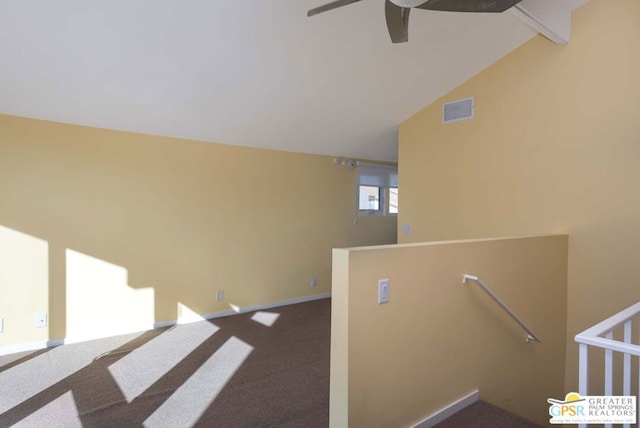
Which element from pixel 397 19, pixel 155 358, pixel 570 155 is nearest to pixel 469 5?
pixel 397 19

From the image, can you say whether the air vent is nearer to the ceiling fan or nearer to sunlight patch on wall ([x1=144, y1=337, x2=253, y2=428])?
the ceiling fan

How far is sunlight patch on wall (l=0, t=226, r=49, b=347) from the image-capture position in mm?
3303

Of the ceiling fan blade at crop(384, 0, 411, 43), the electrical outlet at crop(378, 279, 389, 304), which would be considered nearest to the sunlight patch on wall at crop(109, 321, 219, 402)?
the electrical outlet at crop(378, 279, 389, 304)

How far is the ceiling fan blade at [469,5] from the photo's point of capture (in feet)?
6.42

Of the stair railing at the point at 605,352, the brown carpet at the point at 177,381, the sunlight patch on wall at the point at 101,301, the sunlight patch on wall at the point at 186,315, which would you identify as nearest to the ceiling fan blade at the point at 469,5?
the stair railing at the point at 605,352

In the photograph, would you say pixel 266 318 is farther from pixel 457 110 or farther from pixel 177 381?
pixel 457 110

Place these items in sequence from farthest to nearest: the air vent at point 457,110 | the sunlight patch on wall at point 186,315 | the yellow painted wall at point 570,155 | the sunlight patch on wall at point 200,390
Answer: the sunlight patch on wall at point 186,315 < the air vent at point 457,110 < the yellow painted wall at point 570,155 < the sunlight patch on wall at point 200,390

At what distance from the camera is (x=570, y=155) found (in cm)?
332

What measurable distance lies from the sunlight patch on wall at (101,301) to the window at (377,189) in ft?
11.6

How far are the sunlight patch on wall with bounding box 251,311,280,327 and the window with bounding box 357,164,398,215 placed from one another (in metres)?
2.34

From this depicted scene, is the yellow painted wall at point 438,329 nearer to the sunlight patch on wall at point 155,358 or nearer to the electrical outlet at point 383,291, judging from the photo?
the electrical outlet at point 383,291

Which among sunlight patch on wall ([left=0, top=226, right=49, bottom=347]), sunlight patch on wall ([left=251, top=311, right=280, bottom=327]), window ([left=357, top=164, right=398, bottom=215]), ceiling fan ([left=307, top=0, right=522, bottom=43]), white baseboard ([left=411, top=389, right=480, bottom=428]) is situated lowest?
sunlight patch on wall ([left=251, top=311, right=280, bottom=327])

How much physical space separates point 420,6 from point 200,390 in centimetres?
290

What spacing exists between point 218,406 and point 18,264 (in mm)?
2396
